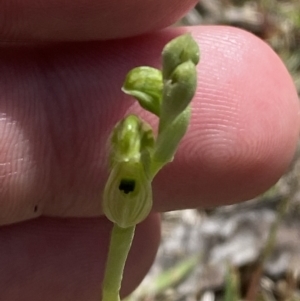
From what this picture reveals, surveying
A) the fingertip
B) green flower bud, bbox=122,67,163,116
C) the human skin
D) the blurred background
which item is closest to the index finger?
the human skin

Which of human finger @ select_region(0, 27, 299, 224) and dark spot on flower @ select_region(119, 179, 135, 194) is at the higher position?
dark spot on flower @ select_region(119, 179, 135, 194)

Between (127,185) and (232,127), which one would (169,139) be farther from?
(232,127)

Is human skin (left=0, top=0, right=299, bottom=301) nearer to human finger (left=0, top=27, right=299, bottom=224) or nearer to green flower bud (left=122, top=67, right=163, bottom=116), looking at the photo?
human finger (left=0, top=27, right=299, bottom=224)

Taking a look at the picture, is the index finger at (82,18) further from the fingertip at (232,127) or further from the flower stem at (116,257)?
the flower stem at (116,257)

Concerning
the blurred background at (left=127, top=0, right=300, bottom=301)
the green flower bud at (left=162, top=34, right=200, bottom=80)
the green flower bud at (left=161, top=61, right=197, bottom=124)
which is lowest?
the blurred background at (left=127, top=0, right=300, bottom=301)

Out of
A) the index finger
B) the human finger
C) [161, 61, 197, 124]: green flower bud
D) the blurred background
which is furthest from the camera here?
the blurred background

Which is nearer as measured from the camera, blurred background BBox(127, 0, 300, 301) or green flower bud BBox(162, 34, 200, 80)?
green flower bud BBox(162, 34, 200, 80)

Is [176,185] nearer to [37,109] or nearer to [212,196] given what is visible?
[212,196]

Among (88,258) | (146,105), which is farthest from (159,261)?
(146,105)

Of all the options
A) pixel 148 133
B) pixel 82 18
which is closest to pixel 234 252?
pixel 82 18
